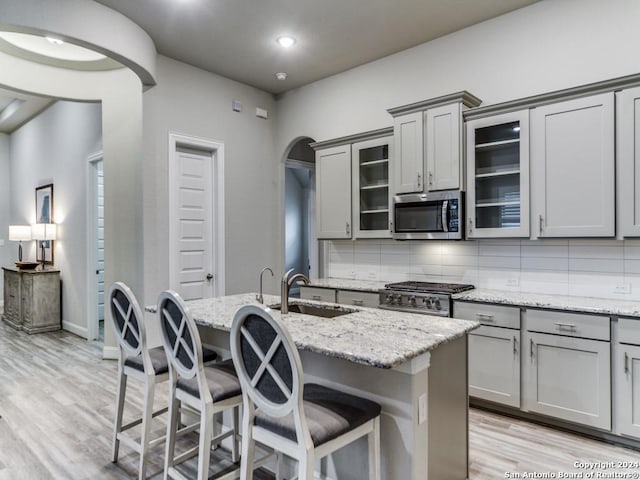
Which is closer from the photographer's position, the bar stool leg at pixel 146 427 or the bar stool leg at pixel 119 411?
the bar stool leg at pixel 146 427

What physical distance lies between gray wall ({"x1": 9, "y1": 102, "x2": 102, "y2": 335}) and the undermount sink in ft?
12.4

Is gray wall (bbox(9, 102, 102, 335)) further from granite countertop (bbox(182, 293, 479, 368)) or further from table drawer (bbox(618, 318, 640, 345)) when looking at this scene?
table drawer (bbox(618, 318, 640, 345))

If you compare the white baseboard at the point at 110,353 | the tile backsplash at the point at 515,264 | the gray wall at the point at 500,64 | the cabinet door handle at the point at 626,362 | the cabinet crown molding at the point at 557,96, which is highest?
the gray wall at the point at 500,64

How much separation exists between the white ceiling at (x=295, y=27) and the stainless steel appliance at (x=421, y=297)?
2.26 m

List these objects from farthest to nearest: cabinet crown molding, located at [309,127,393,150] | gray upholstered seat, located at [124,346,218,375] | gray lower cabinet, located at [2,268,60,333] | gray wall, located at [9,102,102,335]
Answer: gray lower cabinet, located at [2,268,60,333]
gray wall, located at [9,102,102,335]
cabinet crown molding, located at [309,127,393,150]
gray upholstered seat, located at [124,346,218,375]

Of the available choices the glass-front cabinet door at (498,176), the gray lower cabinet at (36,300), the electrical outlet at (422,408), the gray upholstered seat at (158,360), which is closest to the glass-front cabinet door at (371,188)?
the glass-front cabinet door at (498,176)

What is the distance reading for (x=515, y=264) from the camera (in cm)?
349

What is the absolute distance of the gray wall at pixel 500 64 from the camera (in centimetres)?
303

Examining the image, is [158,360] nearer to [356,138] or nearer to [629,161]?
[356,138]

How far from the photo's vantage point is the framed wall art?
644 centimetres

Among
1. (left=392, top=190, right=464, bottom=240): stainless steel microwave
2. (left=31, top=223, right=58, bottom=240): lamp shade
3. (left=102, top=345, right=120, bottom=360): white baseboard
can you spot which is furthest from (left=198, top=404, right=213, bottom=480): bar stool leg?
(left=31, top=223, right=58, bottom=240): lamp shade

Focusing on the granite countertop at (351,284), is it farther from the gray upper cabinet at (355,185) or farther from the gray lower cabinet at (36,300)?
the gray lower cabinet at (36,300)

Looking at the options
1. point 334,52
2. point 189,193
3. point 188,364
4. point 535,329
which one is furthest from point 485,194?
Result: point 189,193

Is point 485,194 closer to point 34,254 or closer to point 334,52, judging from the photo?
point 334,52
